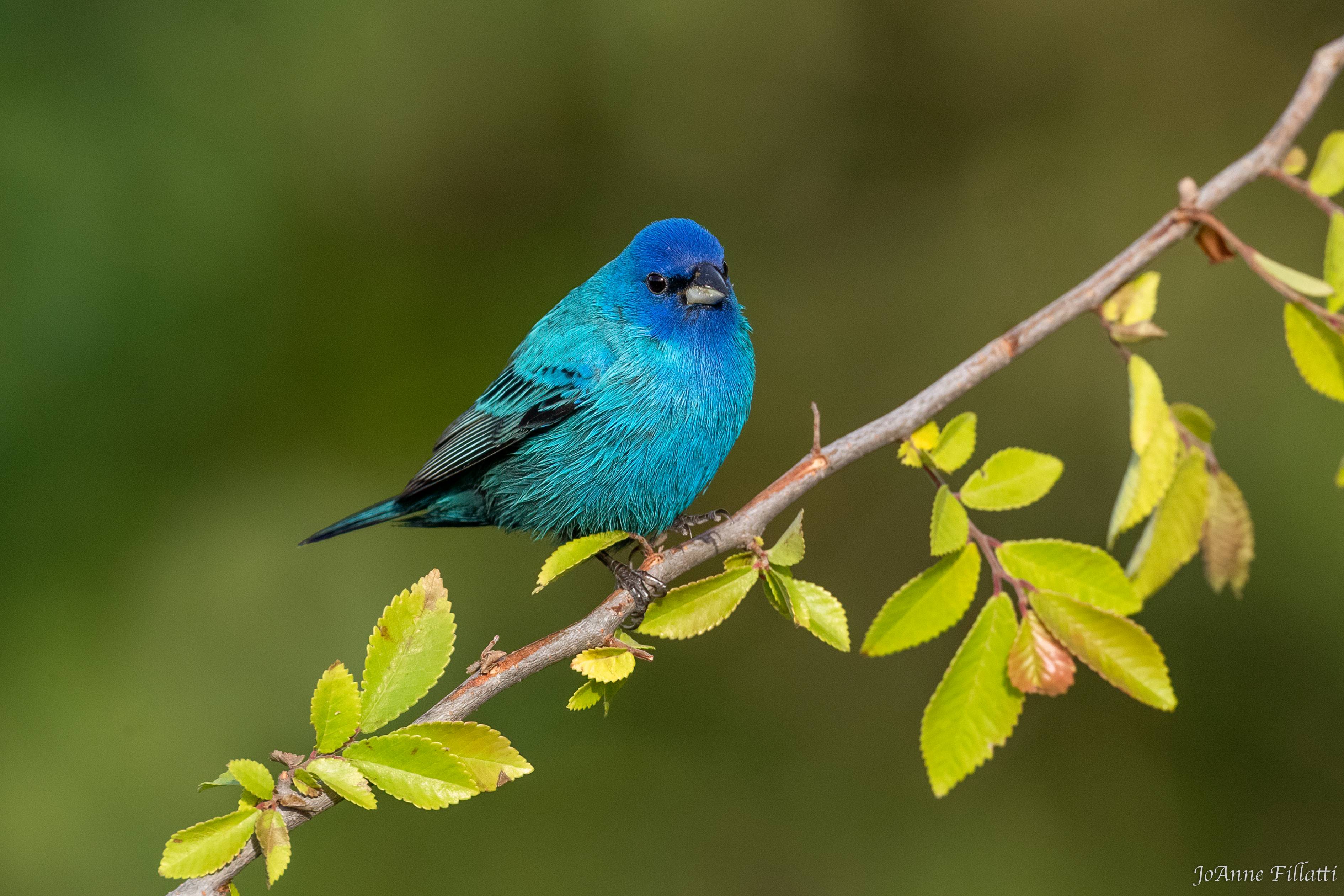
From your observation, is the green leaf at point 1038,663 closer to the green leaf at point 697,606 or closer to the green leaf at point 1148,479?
the green leaf at point 1148,479

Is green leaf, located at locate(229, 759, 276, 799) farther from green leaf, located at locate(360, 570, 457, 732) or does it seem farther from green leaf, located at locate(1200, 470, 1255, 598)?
green leaf, located at locate(1200, 470, 1255, 598)

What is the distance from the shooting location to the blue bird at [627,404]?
3.62 metres

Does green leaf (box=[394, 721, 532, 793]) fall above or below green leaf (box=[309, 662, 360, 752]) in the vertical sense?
below

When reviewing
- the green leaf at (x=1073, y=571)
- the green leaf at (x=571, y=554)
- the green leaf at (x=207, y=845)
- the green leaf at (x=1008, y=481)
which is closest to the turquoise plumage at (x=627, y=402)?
the green leaf at (x=571, y=554)

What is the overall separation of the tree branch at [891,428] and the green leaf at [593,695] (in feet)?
0.29

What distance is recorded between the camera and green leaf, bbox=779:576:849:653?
228 centimetres

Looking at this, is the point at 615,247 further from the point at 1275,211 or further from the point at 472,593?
the point at 1275,211

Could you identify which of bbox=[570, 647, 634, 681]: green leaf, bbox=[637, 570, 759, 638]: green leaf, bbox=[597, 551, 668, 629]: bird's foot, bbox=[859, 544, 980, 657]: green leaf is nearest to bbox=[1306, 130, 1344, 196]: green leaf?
bbox=[859, 544, 980, 657]: green leaf

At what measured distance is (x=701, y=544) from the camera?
2822mm

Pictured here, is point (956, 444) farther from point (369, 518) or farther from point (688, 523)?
point (369, 518)

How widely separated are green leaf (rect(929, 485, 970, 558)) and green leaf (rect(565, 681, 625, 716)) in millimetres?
765

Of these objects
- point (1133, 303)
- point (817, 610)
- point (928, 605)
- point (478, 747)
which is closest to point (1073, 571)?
point (928, 605)

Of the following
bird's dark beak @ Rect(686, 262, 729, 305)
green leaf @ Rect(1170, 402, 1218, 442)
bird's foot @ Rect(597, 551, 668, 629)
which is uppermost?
bird's dark beak @ Rect(686, 262, 729, 305)

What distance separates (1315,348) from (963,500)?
2.48 feet
